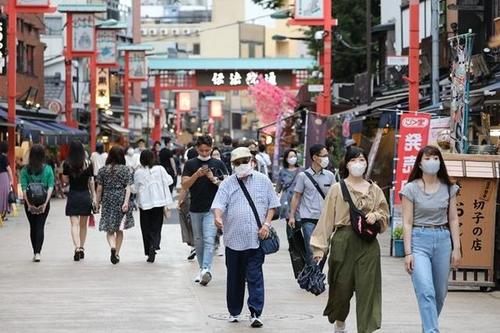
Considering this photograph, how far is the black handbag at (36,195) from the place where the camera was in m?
19.4

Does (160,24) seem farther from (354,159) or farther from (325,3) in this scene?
(354,159)

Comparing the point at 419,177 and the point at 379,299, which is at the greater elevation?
the point at 419,177

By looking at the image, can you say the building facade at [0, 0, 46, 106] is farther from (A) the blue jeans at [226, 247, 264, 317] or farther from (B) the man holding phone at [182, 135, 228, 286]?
(A) the blue jeans at [226, 247, 264, 317]

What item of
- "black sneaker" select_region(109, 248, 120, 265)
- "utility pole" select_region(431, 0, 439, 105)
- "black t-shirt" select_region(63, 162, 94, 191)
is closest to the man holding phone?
"black sneaker" select_region(109, 248, 120, 265)

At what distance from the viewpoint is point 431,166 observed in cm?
1077

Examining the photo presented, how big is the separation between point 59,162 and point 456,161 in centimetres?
3133

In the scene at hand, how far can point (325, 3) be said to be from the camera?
35906mm

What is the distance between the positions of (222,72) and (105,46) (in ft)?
53.7

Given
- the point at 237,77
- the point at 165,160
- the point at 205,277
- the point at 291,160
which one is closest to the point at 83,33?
the point at 165,160

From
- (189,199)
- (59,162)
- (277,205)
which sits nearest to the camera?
(277,205)

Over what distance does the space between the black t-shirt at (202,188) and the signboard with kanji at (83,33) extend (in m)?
34.8

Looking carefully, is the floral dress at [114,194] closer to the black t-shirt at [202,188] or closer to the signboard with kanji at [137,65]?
the black t-shirt at [202,188]

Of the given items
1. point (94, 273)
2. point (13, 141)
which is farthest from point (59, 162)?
point (94, 273)

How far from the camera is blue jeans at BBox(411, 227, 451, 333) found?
420 inches
